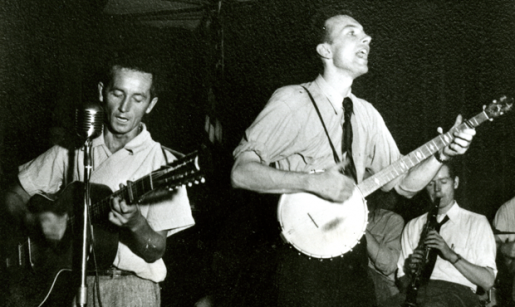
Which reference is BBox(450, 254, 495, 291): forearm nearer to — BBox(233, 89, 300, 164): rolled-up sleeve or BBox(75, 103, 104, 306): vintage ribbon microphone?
BBox(233, 89, 300, 164): rolled-up sleeve

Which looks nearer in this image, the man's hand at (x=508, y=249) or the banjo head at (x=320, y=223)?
the banjo head at (x=320, y=223)

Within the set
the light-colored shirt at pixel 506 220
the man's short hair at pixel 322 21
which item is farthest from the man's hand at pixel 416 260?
the man's short hair at pixel 322 21

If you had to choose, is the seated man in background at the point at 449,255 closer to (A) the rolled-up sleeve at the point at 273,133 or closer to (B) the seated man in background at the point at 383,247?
(B) the seated man in background at the point at 383,247

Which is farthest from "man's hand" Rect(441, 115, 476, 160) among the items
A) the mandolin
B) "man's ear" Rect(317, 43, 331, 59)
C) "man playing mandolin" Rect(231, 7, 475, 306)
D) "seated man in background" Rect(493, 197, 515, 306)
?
"seated man in background" Rect(493, 197, 515, 306)

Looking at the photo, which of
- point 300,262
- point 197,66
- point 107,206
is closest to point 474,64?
point 197,66

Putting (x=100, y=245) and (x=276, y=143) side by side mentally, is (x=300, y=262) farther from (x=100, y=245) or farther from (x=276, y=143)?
(x=100, y=245)

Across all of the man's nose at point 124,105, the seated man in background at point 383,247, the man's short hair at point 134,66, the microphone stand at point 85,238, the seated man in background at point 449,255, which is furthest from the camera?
the seated man in background at point 383,247

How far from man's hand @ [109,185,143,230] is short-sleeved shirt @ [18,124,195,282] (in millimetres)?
220

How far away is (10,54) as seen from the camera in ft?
13.9

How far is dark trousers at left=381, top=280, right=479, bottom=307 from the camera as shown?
149 inches

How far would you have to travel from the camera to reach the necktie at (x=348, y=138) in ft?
8.10

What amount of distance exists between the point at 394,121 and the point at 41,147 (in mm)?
3397

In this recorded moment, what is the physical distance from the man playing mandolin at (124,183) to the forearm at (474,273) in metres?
2.46

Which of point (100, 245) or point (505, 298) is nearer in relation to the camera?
point (100, 245)
